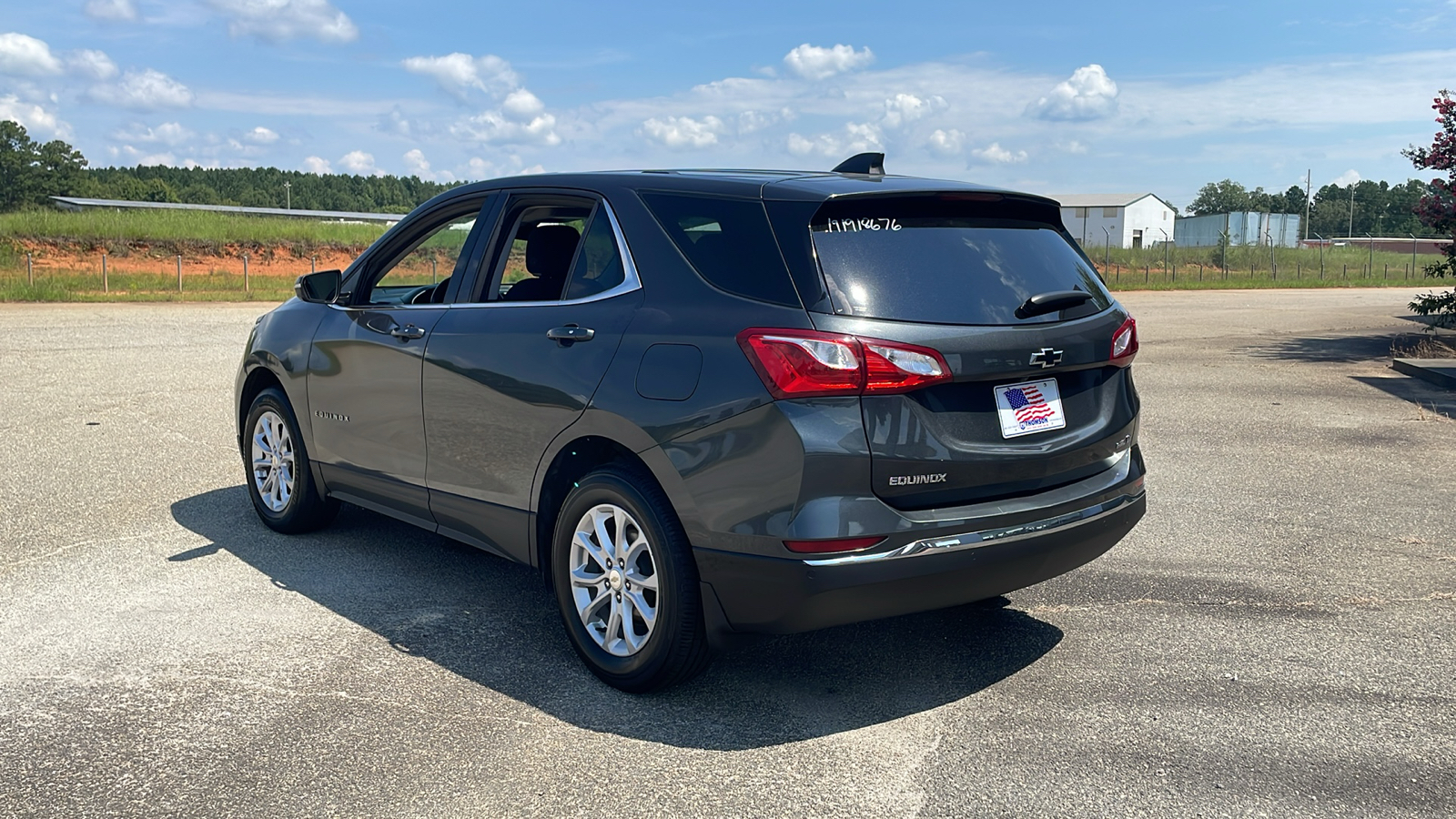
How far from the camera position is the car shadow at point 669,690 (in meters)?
3.84

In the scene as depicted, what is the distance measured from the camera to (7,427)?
30.7ft

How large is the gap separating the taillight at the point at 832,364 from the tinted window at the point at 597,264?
0.85 metres

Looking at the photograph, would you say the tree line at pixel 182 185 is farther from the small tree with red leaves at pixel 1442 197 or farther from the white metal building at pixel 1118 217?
the small tree with red leaves at pixel 1442 197

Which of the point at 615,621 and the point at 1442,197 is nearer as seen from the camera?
the point at 615,621

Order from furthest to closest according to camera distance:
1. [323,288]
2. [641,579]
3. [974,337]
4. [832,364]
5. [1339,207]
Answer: [1339,207] < [323,288] < [641,579] < [974,337] < [832,364]

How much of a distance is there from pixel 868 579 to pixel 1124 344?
59.1 inches

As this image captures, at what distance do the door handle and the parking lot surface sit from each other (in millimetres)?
1184

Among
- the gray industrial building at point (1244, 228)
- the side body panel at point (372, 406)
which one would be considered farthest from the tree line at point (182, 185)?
the side body panel at point (372, 406)

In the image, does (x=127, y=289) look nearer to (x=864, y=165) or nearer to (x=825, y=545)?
(x=864, y=165)

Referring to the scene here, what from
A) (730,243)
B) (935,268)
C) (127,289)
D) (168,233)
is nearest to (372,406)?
(730,243)

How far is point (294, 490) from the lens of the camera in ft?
19.5

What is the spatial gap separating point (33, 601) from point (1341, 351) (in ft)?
55.2

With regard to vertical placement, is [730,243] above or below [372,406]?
above

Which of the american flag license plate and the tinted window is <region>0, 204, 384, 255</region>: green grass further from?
the american flag license plate
